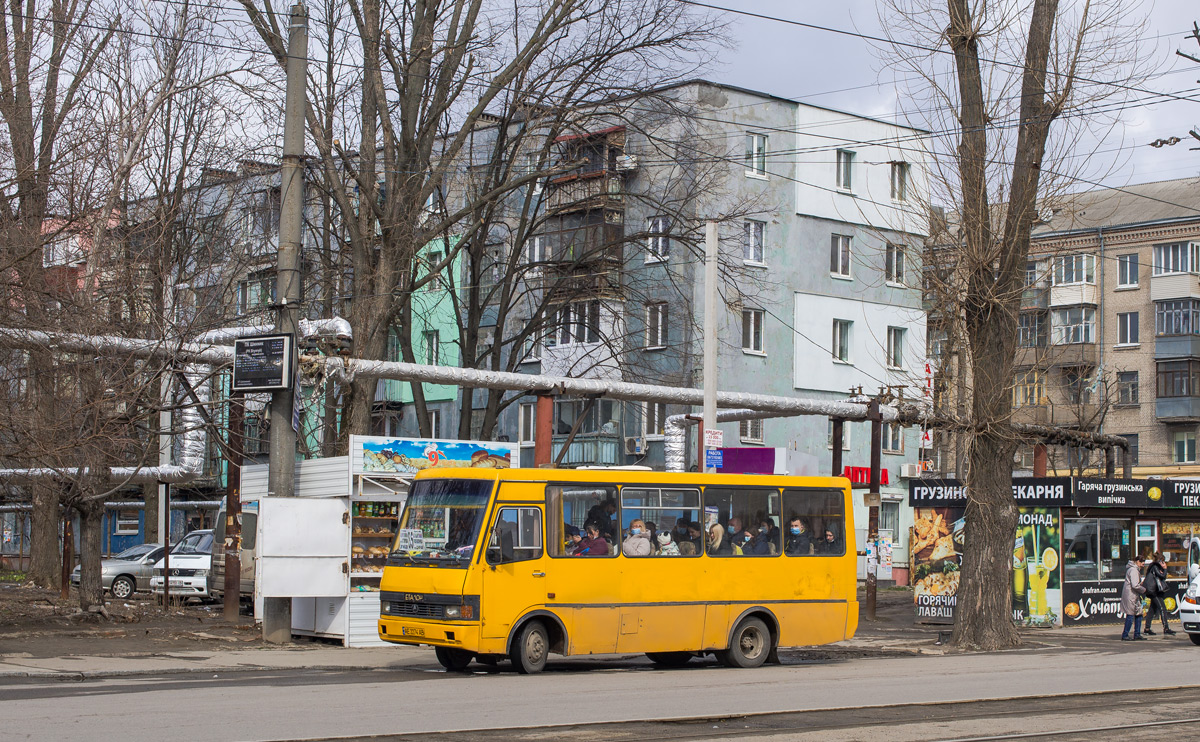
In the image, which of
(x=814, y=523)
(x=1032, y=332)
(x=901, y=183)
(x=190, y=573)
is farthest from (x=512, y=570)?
(x=1032, y=332)

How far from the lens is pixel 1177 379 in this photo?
65.6 meters

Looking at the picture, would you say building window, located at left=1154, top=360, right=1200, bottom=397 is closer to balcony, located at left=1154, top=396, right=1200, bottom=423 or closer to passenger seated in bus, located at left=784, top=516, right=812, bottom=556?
balcony, located at left=1154, top=396, right=1200, bottom=423

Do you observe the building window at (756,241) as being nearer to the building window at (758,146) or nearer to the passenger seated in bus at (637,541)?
the building window at (758,146)

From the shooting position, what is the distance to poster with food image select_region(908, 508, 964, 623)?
2736cm

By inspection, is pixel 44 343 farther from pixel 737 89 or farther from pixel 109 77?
pixel 737 89

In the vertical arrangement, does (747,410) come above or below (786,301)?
below

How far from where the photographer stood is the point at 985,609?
853 inches

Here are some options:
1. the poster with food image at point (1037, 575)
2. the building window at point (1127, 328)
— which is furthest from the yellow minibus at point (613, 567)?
the building window at point (1127, 328)

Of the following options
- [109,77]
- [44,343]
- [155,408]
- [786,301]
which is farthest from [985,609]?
[786,301]

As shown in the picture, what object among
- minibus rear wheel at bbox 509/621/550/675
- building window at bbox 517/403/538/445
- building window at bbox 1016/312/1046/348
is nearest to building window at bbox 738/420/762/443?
building window at bbox 517/403/538/445

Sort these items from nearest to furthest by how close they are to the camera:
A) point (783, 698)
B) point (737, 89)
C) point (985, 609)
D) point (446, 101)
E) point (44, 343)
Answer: point (783, 698)
point (44, 343)
point (985, 609)
point (446, 101)
point (737, 89)

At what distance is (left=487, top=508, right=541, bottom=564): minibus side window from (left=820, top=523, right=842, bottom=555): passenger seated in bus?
4.72 m

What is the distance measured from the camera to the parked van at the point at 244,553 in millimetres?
22975

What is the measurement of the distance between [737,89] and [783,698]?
35.4 metres
